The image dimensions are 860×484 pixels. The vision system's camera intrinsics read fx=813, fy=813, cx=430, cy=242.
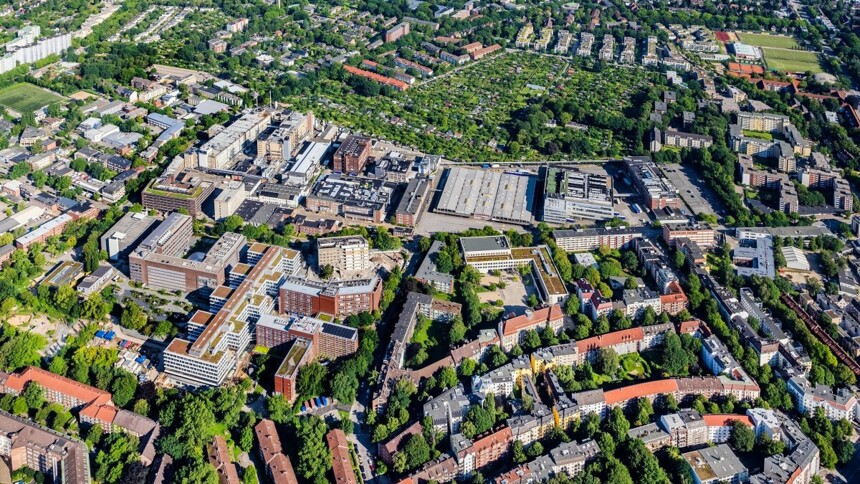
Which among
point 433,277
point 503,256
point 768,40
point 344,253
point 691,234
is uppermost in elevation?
point 768,40

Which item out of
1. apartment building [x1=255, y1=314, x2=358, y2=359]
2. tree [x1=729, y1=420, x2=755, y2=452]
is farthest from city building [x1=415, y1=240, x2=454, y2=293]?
tree [x1=729, y1=420, x2=755, y2=452]

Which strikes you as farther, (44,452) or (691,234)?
(691,234)

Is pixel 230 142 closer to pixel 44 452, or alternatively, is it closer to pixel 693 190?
pixel 44 452

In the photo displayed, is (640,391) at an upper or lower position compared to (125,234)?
upper

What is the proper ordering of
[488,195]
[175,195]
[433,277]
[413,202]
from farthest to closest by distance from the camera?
[488,195]
[413,202]
[175,195]
[433,277]

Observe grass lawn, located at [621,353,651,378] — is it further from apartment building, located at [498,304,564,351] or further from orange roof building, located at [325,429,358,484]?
orange roof building, located at [325,429,358,484]

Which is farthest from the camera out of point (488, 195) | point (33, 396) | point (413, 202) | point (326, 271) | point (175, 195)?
point (488, 195)

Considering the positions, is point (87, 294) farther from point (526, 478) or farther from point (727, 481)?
point (727, 481)

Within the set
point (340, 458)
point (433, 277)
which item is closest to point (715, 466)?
point (340, 458)
